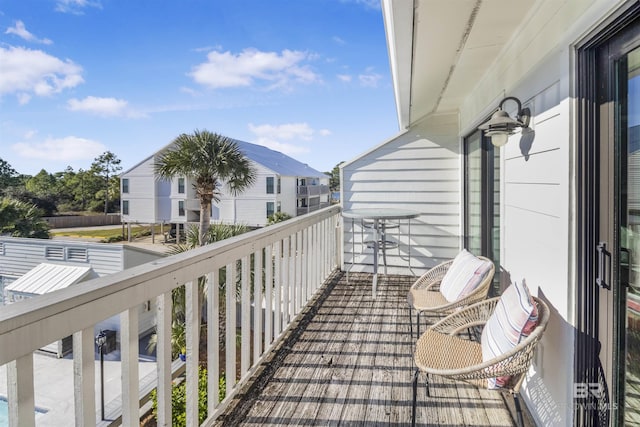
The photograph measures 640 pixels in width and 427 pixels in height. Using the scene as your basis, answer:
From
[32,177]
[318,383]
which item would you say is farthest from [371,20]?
[32,177]

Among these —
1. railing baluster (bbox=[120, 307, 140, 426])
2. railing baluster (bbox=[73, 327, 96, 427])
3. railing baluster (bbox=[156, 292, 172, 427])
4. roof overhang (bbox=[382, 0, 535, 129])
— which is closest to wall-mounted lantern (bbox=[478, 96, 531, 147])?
roof overhang (bbox=[382, 0, 535, 129])

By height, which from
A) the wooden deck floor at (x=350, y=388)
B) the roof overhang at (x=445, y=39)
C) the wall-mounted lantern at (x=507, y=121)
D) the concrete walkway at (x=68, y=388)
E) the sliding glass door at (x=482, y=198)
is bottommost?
the concrete walkway at (x=68, y=388)

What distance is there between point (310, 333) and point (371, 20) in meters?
6.72

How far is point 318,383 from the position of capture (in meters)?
2.16

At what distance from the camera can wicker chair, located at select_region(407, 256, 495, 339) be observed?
2.26 metres

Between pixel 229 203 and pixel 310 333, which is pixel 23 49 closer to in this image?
pixel 229 203

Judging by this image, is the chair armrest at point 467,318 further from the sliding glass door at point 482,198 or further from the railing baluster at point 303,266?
the railing baluster at point 303,266

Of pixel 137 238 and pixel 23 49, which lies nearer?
pixel 137 238

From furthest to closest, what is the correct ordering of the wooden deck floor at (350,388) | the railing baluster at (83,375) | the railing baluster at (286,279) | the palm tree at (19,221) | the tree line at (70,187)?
the tree line at (70,187)
the palm tree at (19,221)
the railing baluster at (286,279)
the wooden deck floor at (350,388)
the railing baluster at (83,375)

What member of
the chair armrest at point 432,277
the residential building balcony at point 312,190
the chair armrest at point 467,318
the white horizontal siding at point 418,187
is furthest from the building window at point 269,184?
the chair armrest at point 467,318

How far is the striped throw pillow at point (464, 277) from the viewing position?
235 centimetres

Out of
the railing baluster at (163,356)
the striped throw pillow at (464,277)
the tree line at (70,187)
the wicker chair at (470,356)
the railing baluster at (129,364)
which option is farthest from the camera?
the tree line at (70,187)

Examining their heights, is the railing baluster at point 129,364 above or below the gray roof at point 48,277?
above

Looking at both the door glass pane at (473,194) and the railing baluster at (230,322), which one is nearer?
the railing baluster at (230,322)
